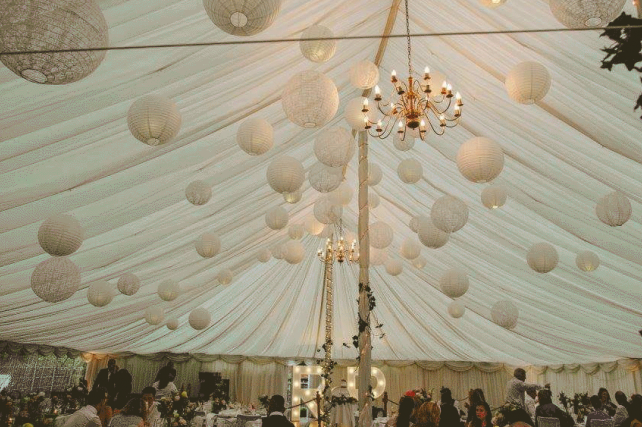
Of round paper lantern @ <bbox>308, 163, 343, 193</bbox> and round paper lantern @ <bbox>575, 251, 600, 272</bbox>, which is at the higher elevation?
round paper lantern @ <bbox>308, 163, 343, 193</bbox>

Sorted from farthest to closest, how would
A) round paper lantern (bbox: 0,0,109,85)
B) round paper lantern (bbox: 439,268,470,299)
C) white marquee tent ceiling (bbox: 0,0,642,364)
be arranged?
round paper lantern (bbox: 439,268,470,299) → white marquee tent ceiling (bbox: 0,0,642,364) → round paper lantern (bbox: 0,0,109,85)

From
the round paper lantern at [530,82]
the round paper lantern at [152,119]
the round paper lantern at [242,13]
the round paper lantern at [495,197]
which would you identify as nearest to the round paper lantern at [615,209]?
the round paper lantern at [495,197]

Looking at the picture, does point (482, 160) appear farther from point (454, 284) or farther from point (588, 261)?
point (454, 284)

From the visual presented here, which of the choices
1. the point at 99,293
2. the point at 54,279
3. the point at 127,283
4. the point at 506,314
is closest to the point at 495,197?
the point at 506,314

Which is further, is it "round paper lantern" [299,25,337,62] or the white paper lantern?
the white paper lantern

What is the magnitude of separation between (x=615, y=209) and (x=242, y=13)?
3.61 meters

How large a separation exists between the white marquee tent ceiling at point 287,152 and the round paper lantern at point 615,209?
15.3 inches

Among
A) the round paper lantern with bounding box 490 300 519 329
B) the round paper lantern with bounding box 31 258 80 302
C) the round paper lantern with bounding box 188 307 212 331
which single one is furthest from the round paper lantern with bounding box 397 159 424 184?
the round paper lantern with bounding box 188 307 212 331

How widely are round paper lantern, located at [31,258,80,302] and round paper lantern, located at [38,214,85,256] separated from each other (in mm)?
662

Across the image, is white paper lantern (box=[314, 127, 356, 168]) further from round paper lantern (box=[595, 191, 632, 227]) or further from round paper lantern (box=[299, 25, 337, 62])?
round paper lantern (box=[595, 191, 632, 227])

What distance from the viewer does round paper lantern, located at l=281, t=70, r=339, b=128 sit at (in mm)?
3371

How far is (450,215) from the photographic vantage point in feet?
15.6

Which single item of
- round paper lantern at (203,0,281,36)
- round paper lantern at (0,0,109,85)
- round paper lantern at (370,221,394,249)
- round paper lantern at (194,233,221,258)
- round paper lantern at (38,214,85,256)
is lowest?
round paper lantern at (38,214,85,256)

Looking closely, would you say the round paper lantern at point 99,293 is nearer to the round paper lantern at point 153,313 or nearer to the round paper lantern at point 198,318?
the round paper lantern at point 198,318
